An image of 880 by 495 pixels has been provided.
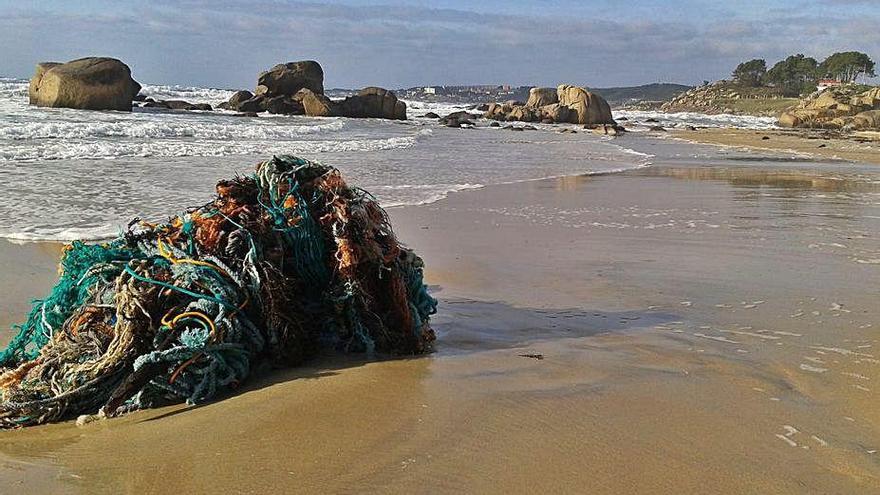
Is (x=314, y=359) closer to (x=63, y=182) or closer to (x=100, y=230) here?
(x=100, y=230)

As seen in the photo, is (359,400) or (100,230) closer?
(359,400)

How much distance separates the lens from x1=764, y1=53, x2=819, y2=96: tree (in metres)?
98.2

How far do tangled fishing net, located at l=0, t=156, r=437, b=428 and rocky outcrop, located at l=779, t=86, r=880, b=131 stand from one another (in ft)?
152

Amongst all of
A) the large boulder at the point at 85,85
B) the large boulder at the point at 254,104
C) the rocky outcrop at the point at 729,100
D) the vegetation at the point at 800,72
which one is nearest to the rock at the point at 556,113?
the large boulder at the point at 254,104

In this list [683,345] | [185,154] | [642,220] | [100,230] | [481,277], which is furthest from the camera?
[185,154]

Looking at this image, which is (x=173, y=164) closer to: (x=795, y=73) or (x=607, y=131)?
(x=607, y=131)

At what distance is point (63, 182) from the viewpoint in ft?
32.4

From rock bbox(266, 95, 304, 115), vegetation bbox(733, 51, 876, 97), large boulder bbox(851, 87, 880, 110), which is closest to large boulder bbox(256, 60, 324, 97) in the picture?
rock bbox(266, 95, 304, 115)

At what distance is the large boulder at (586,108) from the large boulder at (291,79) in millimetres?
16334

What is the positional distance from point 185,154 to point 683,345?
1278cm

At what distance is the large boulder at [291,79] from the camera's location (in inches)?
1626

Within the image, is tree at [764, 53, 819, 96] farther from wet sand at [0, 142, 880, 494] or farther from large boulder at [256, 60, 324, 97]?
wet sand at [0, 142, 880, 494]

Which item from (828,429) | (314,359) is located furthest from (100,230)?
(828,429)

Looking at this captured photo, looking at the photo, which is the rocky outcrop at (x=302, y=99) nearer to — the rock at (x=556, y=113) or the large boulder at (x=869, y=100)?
the rock at (x=556, y=113)
